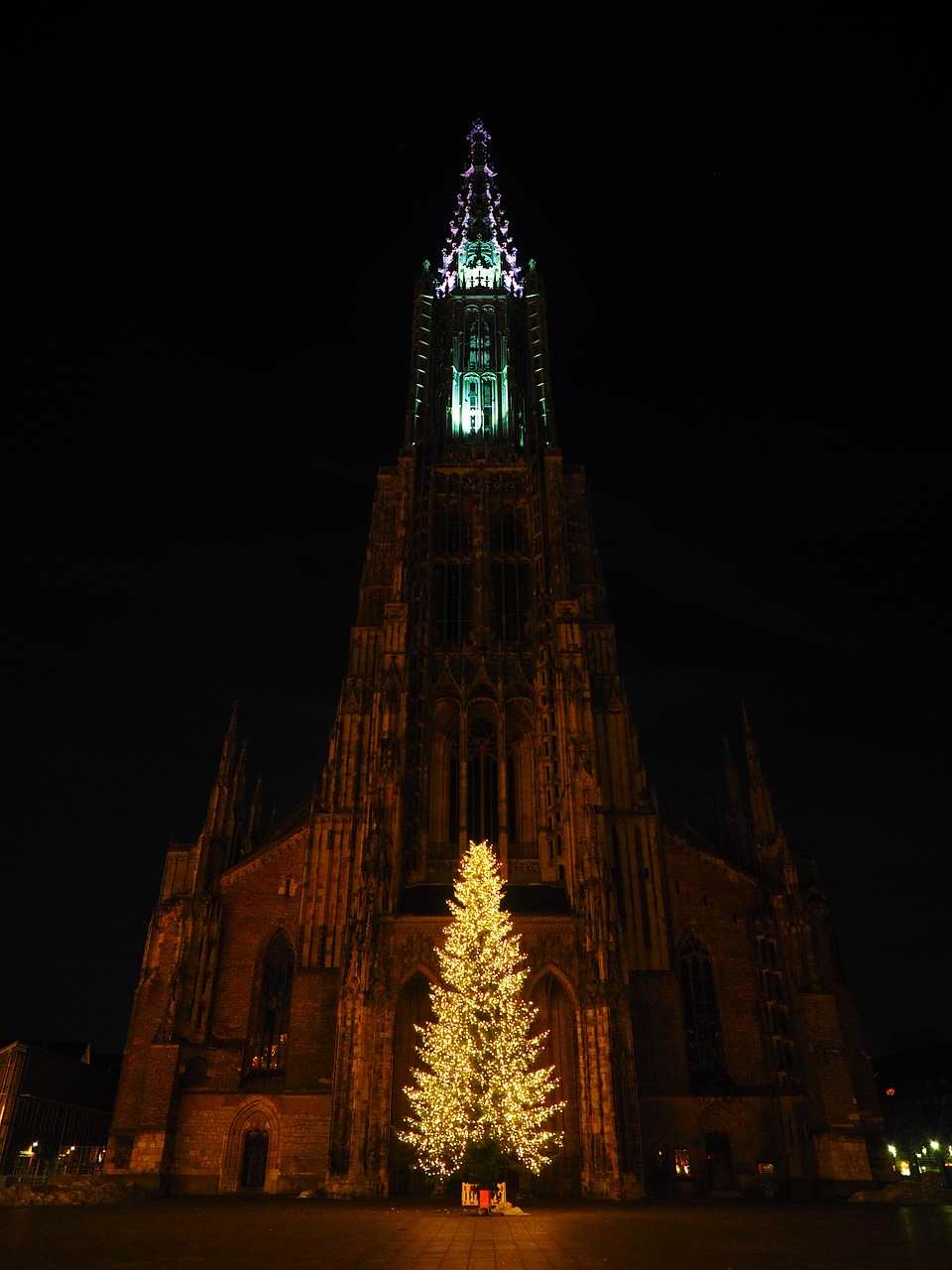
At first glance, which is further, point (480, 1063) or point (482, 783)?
point (482, 783)

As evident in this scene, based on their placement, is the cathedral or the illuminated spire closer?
the cathedral

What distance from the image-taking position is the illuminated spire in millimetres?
57781

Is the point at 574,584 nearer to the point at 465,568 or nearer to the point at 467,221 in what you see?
the point at 465,568

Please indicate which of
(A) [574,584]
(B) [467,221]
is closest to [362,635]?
(A) [574,584]

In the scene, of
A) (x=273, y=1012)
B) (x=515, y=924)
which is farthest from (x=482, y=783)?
(x=273, y=1012)

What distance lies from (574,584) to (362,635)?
1075 cm

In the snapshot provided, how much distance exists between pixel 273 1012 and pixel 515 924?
36.1 ft

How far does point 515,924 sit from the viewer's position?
3092cm

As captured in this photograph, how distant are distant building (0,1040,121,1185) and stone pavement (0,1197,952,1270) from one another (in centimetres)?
2054

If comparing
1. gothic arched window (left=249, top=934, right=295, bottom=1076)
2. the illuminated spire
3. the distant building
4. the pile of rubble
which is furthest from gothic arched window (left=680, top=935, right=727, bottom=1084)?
the illuminated spire

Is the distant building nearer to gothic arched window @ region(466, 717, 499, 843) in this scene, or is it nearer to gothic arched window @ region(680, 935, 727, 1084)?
gothic arched window @ region(466, 717, 499, 843)

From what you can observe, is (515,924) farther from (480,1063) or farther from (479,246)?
(479,246)

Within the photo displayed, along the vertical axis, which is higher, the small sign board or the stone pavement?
the small sign board

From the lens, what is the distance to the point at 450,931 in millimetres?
27172
